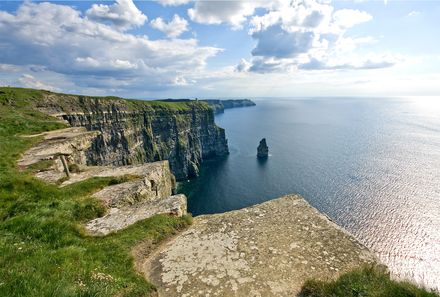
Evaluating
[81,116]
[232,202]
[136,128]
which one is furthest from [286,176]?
[81,116]

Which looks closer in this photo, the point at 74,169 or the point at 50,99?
the point at 74,169

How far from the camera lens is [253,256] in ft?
29.8

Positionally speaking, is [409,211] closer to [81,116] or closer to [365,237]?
[365,237]

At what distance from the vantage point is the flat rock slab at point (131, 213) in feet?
34.2

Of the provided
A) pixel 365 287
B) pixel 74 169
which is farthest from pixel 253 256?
pixel 74 169

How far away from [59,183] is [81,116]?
61704 millimetres

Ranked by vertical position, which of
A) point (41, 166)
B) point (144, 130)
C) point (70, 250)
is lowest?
point (144, 130)

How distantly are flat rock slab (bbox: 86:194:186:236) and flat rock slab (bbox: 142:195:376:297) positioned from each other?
4.17ft

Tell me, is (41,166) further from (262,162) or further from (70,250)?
(262,162)

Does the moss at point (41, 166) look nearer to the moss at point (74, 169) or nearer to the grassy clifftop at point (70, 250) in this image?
the moss at point (74, 169)

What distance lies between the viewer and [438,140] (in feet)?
481

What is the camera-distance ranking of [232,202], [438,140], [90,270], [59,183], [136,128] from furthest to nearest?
[438,140]
[136,128]
[232,202]
[59,183]
[90,270]

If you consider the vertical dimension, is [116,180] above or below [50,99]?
below

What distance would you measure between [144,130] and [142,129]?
3.77 feet
